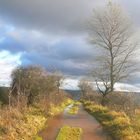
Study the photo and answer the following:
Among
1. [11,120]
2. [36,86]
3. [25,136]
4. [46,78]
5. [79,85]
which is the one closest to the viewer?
[25,136]

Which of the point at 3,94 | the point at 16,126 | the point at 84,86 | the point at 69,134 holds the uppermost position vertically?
the point at 84,86

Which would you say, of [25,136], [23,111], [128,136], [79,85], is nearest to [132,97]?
[23,111]

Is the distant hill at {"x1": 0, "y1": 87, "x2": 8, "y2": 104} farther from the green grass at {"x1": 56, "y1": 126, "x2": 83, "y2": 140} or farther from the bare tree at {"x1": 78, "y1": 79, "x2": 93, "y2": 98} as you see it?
the bare tree at {"x1": 78, "y1": 79, "x2": 93, "y2": 98}

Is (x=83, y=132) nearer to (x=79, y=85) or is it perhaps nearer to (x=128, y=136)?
(x=128, y=136)

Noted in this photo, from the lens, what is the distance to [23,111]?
23141mm

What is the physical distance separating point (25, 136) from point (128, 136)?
5082mm

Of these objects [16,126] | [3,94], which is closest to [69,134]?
[16,126]

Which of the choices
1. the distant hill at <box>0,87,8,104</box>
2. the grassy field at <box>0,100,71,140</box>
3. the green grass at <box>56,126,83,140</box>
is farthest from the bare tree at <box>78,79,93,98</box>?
the grassy field at <box>0,100,71,140</box>

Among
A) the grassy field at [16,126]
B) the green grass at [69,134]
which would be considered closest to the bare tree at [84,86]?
the green grass at [69,134]

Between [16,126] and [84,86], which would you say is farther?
[84,86]

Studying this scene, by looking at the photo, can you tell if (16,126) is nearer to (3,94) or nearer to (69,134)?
(69,134)

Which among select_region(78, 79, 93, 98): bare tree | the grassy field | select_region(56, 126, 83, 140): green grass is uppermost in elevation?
select_region(78, 79, 93, 98): bare tree

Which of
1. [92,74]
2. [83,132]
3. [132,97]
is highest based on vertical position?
[92,74]

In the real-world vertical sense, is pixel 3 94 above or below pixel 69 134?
above
